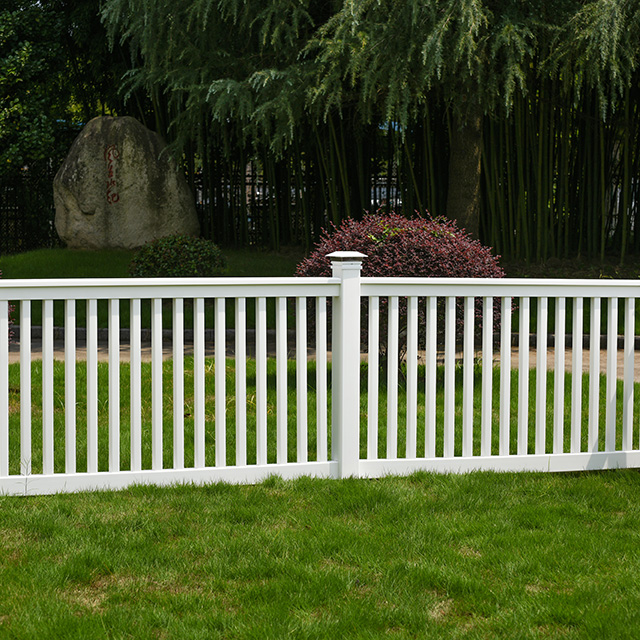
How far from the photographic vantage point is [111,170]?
48.9ft

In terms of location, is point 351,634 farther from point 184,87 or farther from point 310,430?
point 184,87

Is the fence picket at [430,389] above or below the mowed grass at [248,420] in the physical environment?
above

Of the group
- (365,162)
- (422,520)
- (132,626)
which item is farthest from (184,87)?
(132,626)

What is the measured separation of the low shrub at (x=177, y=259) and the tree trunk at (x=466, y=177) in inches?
126

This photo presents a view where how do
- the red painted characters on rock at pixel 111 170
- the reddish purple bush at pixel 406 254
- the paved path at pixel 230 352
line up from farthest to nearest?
the red painted characters on rock at pixel 111 170, the paved path at pixel 230 352, the reddish purple bush at pixel 406 254

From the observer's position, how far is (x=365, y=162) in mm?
14711

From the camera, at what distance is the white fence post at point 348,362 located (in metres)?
4.18

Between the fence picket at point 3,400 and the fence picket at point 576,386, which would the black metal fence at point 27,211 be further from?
the fence picket at point 576,386

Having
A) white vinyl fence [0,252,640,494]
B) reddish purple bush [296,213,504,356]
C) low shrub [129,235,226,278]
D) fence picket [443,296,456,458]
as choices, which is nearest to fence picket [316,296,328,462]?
white vinyl fence [0,252,640,494]

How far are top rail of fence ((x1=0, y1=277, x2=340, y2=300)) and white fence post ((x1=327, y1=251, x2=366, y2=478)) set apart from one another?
7 centimetres

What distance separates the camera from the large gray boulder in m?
14.9

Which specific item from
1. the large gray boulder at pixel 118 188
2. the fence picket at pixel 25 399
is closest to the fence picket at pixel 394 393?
the fence picket at pixel 25 399

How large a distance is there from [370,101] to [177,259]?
10.5 ft

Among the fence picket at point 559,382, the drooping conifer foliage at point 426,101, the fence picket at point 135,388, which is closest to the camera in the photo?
the fence picket at point 135,388
